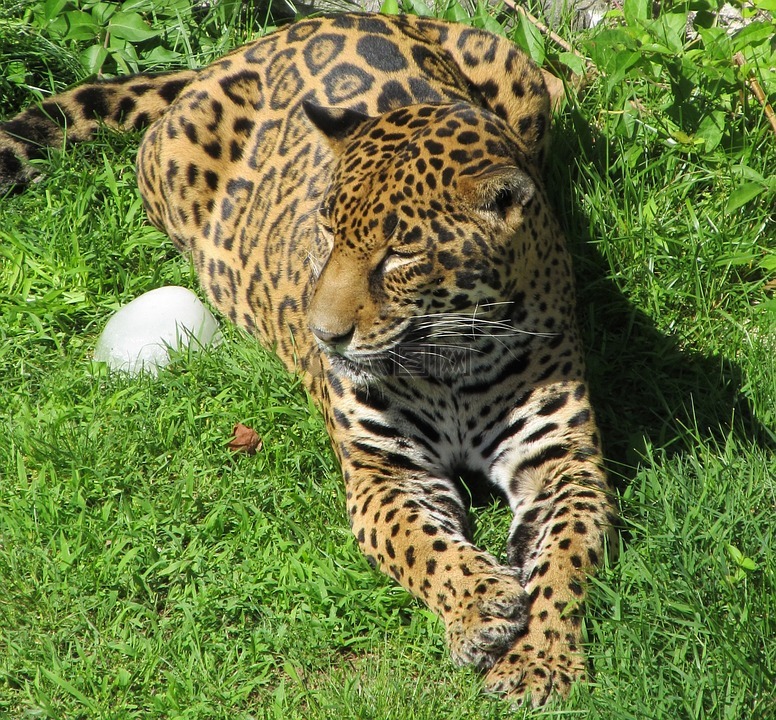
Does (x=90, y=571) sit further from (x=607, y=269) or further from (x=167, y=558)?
(x=607, y=269)

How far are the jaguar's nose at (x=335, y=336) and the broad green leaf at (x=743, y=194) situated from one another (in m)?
2.79

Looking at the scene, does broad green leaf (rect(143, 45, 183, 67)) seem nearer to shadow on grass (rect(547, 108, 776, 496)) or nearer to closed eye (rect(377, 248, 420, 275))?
shadow on grass (rect(547, 108, 776, 496))

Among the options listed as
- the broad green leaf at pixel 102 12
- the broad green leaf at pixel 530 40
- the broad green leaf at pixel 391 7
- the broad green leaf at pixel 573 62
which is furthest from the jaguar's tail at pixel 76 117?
the broad green leaf at pixel 573 62

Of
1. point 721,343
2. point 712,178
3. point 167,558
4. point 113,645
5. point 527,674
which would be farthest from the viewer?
point 712,178

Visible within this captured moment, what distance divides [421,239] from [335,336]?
56 cm

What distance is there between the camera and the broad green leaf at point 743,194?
20.6 ft

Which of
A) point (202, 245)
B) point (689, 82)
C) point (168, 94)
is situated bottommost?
point (202, 245)

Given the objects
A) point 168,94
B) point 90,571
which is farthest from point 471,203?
point 168,94

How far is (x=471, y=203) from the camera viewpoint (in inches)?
185

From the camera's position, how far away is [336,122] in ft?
17.5

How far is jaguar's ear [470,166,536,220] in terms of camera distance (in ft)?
15.1

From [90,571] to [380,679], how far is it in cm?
154

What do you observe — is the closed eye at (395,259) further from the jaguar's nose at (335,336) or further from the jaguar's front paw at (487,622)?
the jaguar's front paw at (487,622)

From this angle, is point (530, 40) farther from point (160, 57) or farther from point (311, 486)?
point (311, 486)
